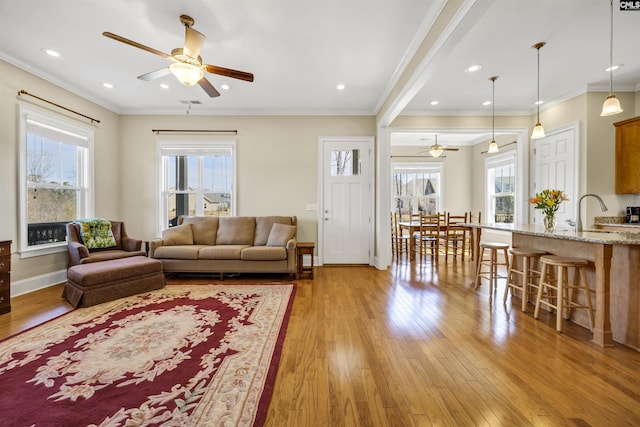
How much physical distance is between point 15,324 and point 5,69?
3.08 metres

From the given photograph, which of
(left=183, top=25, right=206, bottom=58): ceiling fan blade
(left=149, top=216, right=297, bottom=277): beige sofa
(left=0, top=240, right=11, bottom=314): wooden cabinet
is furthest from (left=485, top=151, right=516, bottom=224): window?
(left=0, top=240, right=11, bottom=314): wooden cabinet

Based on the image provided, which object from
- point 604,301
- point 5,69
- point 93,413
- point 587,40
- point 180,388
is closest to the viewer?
point 93,413

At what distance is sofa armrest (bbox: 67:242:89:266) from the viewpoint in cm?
355

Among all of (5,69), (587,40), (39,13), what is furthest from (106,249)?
(587,40)

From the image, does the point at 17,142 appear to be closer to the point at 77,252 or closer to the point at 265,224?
the point at 77,252

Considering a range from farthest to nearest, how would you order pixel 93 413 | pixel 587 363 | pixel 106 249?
pixel 106 249 → pixel 587 363 → pixel 93 413

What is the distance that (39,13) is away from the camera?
261cm

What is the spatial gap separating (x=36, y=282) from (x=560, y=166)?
8.18 metres

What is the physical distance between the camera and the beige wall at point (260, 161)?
5.10 m

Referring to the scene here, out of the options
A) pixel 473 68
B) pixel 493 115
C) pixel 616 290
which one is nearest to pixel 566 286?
pixel 616 290

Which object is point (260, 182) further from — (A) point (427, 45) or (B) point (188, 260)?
(A) point (427, 45)

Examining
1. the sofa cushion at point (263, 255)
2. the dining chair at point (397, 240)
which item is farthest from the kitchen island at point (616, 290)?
the dining chair at point (397, 240)

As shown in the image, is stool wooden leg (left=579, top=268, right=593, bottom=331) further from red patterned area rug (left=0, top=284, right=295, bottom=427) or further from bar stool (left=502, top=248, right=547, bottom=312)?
red patterned area rug (left=0, top=284, right=295, bottom=427)

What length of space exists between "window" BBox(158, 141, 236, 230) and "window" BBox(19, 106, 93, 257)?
1.14 m
